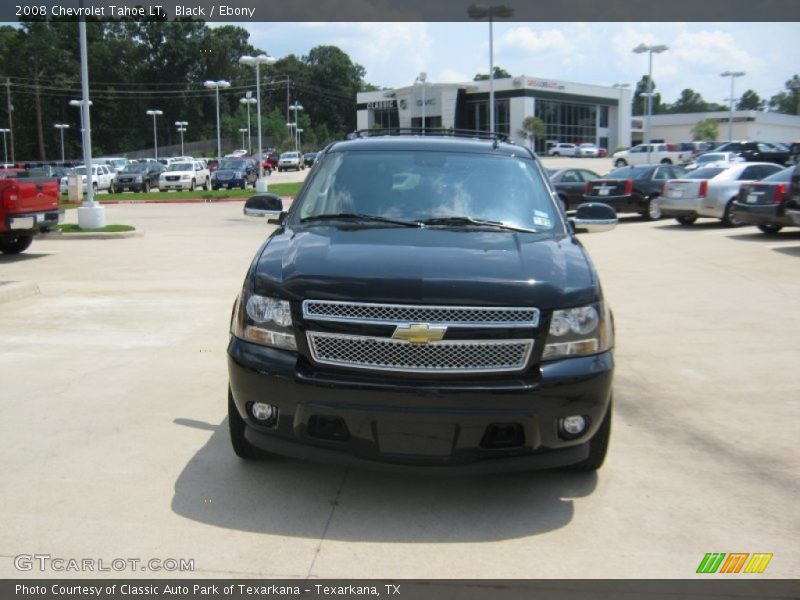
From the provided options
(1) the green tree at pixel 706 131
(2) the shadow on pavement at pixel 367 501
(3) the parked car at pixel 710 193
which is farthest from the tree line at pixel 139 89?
(2) the shadow on pavement at pixel 367 501

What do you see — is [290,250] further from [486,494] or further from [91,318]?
[91,318]

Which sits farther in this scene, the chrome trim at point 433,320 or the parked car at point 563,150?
the parked car at point 563,150

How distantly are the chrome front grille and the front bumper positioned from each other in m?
0.06

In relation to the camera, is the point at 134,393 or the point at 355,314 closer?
the point at 355,314

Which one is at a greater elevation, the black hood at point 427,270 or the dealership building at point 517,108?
the dealership building at point 517,108

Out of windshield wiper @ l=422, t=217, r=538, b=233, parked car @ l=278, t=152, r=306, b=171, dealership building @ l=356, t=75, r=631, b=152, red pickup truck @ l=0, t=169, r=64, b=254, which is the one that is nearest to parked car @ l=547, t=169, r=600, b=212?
red pickup truck @ l=0, t=169, r=64, b=254

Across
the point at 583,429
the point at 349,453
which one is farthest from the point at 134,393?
the point at 583,429

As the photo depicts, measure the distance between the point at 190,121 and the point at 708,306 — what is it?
11737 cm

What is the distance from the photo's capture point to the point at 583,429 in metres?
4.20

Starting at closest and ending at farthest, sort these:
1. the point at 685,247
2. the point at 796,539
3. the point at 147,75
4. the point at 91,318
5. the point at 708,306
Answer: the point at 796,539 → the point at 91,318 → the point at 708,306 → the point at 685,247 → the point at 147,75

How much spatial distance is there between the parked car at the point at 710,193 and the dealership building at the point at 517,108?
209ft

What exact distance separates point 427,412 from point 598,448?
1248mm

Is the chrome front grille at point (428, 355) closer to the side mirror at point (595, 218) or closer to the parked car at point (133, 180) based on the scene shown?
A: the side mirror at point (595, 218)

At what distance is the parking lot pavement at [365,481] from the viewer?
383 centimetres
